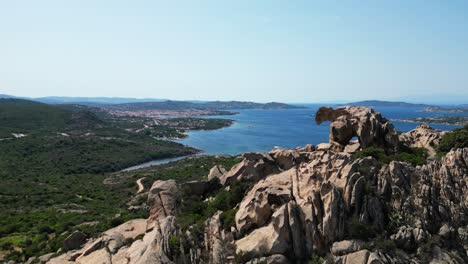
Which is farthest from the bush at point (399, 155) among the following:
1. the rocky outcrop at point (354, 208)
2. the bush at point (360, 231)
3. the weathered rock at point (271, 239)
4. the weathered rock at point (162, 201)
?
the weathered rock at point (162, 201)

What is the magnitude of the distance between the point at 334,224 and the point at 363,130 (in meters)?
19.8

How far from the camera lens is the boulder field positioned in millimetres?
24422

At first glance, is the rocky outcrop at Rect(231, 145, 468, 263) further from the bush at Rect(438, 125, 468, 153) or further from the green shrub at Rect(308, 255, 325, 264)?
the bush at Rect(438, 125, 468, 153)

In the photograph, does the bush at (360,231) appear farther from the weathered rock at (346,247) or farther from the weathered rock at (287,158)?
the weathered rock at (287,158)

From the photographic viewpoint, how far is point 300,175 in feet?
100

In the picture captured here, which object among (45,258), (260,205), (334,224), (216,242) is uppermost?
(260,205)

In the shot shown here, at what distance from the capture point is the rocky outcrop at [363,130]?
137 ft

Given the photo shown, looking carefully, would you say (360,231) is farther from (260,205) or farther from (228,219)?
(228,219)

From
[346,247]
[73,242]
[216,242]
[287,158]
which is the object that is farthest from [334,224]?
[73,242]

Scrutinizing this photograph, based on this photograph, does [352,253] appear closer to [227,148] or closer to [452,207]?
[452,207]

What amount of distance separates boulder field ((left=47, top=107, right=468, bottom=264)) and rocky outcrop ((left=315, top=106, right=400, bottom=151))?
37.2 ft

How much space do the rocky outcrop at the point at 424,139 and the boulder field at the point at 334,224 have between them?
13656 mm

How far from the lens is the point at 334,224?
81.9 ft

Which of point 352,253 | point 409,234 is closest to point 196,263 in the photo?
point 352,253
